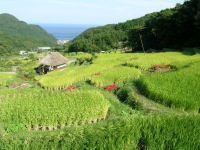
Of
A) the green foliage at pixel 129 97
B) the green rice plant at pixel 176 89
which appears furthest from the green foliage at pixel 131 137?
the green foliage at pixel 129 97

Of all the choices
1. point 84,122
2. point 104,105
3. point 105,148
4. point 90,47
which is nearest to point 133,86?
point 104,105

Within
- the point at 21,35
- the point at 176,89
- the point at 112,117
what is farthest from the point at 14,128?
the point at 21,35

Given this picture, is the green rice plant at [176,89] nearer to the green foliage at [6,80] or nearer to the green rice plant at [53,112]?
the green rice plant at [53,112]

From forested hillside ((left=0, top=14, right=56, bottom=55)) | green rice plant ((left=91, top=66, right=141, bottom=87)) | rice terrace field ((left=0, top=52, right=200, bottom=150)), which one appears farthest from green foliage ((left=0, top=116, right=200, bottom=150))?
forested hillside ((left=0, top=14, right=56, bottom=55))

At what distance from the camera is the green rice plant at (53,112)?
4.76 m

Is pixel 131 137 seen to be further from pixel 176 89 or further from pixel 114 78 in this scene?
pixel 114 78

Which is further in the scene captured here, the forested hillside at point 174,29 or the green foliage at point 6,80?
the forested hillside at point 174,29

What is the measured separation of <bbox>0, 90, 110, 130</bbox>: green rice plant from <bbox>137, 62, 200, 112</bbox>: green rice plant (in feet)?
7.25

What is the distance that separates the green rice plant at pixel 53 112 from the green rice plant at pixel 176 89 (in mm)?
2210

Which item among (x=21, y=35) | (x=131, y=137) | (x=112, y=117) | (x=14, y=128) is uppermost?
(x=21, y=35)

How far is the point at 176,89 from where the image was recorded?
564 centimetres

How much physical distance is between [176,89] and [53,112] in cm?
466

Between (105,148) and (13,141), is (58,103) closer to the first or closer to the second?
(13,141)

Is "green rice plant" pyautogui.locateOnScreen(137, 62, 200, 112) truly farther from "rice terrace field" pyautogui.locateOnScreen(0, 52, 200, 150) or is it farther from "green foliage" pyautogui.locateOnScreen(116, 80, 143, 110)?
"green foliage" pyautogui.locateOnScreen(116, 80, 143, 110)
